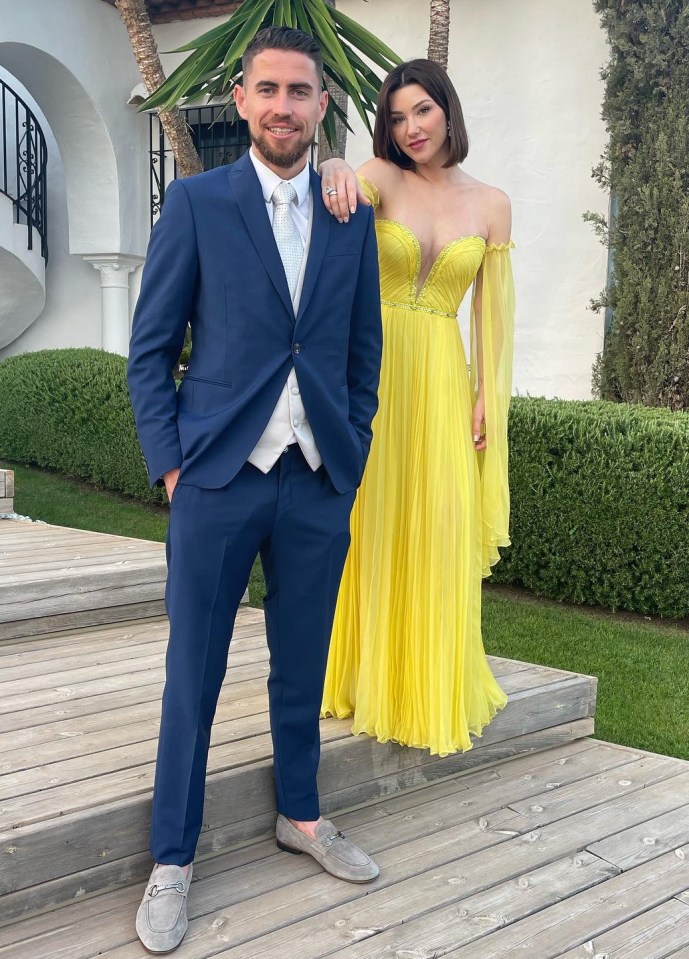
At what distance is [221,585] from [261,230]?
2.80 ft

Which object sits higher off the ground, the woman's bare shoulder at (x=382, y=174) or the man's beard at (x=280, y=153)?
the woman's bare shoulder at (x=382, y=174)

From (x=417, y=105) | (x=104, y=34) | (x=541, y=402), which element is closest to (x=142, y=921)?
(x=417, y=105)

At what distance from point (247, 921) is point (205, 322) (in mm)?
1467

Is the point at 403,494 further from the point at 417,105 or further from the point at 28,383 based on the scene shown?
the point at 28,383

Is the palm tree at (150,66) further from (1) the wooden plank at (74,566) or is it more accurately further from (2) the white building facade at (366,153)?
(1) the wooden plank at (74,566)

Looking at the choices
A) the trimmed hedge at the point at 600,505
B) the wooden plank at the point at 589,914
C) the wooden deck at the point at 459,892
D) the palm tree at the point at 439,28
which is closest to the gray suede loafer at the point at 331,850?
the wooden deck at the point at 459,892

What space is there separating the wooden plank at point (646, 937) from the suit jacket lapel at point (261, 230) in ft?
5.60

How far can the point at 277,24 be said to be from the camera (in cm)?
539

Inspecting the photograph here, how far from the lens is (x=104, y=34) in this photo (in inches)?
346

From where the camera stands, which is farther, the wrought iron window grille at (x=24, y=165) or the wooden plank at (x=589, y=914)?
the wrought iron window grille at (x=24, y=165)

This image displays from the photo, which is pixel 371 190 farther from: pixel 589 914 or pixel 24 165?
pixel 24 165

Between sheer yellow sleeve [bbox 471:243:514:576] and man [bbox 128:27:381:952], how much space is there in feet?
2.12

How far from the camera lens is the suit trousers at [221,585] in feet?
7.62

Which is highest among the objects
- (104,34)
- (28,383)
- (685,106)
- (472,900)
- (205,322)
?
(104,34)
